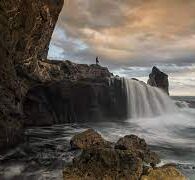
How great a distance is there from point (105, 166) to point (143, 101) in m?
36.8

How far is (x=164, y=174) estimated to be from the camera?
16.9 metres

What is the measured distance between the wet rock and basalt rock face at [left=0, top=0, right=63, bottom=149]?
32.0 ft

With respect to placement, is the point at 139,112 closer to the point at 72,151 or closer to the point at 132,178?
the point at 72,151

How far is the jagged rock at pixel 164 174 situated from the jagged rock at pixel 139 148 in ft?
10.8

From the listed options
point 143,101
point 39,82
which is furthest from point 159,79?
point 39,82

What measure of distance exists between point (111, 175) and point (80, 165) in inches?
58.7

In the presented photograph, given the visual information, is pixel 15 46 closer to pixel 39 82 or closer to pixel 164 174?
pixel 39 82

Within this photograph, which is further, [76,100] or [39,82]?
[76,100]

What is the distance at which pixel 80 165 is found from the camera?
17609 mm

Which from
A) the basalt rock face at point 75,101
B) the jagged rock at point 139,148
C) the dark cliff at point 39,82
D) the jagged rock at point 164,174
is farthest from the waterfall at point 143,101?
the jagged rock at point 164,174

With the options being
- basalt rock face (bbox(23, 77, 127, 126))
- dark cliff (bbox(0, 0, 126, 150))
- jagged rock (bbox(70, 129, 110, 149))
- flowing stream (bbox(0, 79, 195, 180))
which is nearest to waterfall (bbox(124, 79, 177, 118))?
basalt rock face (bbox(23, 77, 127, 126))

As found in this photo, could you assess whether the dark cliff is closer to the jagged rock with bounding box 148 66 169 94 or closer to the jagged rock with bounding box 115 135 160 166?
the jagged rock with bounding box 115 135 160 166

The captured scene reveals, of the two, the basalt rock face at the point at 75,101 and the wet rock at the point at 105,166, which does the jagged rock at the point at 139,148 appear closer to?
the wet rock at the point at 105,166

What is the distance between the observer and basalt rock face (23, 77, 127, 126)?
141 ft
